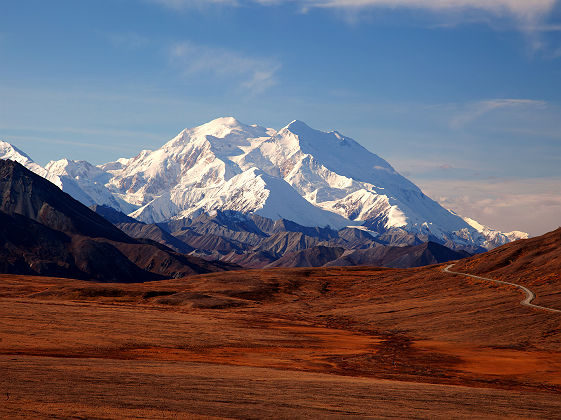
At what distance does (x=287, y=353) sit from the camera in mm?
59969

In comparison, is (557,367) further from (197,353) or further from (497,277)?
(497,277)

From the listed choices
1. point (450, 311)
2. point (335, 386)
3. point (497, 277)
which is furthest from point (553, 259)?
point (335, 386)

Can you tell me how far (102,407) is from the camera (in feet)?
87.5

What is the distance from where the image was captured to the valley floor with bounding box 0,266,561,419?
30.3 m

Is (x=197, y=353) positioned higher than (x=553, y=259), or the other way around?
(x=553, y=259)

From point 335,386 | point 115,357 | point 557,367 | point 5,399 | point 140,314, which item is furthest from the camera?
point 140,314

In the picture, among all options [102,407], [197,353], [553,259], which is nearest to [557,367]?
[197,353]

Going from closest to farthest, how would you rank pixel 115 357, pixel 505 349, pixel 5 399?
pixel 5 399
pixel 115 357
pixel 505 349

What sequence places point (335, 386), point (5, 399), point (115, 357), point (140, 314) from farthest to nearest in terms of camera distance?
1. point (140, 314)
2. point (115, 357)
3. point (335, 386)
4. point (5, 399)

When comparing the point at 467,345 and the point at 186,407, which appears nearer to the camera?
the point at 186,407

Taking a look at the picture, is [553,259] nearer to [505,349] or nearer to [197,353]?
[505,349]

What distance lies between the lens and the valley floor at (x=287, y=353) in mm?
30344

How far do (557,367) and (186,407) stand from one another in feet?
125

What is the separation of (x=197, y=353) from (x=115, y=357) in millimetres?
9155
